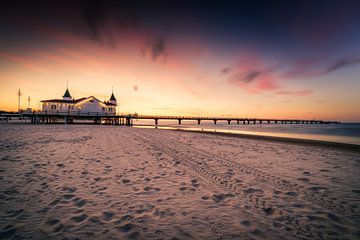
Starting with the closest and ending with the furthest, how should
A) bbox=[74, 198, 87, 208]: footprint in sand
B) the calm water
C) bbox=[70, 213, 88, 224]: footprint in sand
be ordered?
bbox=[70, 213, 88, 224]: footprint in sand < bbox=[74, 198, 87, 208]: footprint in sand < the calm water

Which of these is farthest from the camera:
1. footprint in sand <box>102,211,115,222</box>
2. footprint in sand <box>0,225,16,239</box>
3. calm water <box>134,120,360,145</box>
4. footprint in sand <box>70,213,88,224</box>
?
calm water <box>134,120,360,145</box>

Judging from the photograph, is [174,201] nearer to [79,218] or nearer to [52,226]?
[79,218]

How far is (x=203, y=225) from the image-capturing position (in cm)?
303

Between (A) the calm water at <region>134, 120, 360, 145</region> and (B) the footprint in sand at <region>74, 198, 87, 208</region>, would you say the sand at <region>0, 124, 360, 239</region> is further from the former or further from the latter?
(A) the calm water at <region>134, 120, 360, 145</region>

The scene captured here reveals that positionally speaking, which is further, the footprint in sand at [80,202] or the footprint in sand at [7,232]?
the footprint in sand at [80,202]

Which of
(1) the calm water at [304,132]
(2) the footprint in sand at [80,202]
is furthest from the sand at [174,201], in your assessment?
(1) the calm water at [304,132]

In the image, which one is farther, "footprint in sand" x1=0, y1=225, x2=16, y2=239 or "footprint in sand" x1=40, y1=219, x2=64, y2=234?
"footprint in sand" x1=40, y1=219, x2=64, y2=234

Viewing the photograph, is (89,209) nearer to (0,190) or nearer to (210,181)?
(0,190)

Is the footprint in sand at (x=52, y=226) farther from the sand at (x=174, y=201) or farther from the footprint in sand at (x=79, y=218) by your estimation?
the footprint in sand at (x=79, y=218)

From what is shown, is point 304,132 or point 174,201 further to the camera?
point 304,132

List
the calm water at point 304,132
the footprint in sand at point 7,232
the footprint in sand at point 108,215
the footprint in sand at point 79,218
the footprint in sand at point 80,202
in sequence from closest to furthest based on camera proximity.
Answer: the footprint in sand at point 7,232, the footprint in sand at point 79,218, the footprint in sand at point 108,215, the footprint in sand at point 80,202, the calm water at point 304,132

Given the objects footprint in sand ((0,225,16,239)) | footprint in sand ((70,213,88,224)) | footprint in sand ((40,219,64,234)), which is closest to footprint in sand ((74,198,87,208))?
footprint in sand ((70,213,88,224))

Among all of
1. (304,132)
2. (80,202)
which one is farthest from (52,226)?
(304,132)

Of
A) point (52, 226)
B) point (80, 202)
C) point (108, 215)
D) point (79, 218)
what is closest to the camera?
point (52, 226)
